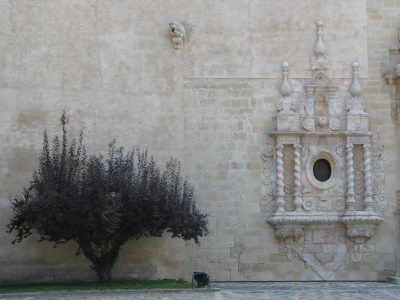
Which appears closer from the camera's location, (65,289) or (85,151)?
(65,289)

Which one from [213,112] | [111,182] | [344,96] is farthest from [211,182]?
[344,96]

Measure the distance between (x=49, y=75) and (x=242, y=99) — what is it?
424 cm

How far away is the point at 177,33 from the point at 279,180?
12.6ft

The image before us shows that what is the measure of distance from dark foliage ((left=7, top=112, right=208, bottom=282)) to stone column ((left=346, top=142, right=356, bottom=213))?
10.4 feet

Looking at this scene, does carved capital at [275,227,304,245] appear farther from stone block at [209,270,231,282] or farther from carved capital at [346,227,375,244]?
stone block at [209,270,231,282]

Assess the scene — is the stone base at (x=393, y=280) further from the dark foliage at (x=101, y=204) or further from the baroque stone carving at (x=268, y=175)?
the dark foliage at (x=101, y=204)

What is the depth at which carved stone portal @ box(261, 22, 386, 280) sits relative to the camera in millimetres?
14375

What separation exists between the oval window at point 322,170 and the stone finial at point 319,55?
6.77 ft

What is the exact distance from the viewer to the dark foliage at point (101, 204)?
12766 mm

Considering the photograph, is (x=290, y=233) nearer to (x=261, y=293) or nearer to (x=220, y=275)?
(x=220, y=275)

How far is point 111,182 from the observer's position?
13047 mm

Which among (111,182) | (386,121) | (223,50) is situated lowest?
(111,182)

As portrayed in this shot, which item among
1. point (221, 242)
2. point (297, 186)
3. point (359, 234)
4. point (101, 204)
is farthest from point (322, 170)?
point (101, 204)

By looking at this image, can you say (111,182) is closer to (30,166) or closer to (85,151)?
(85,151)
